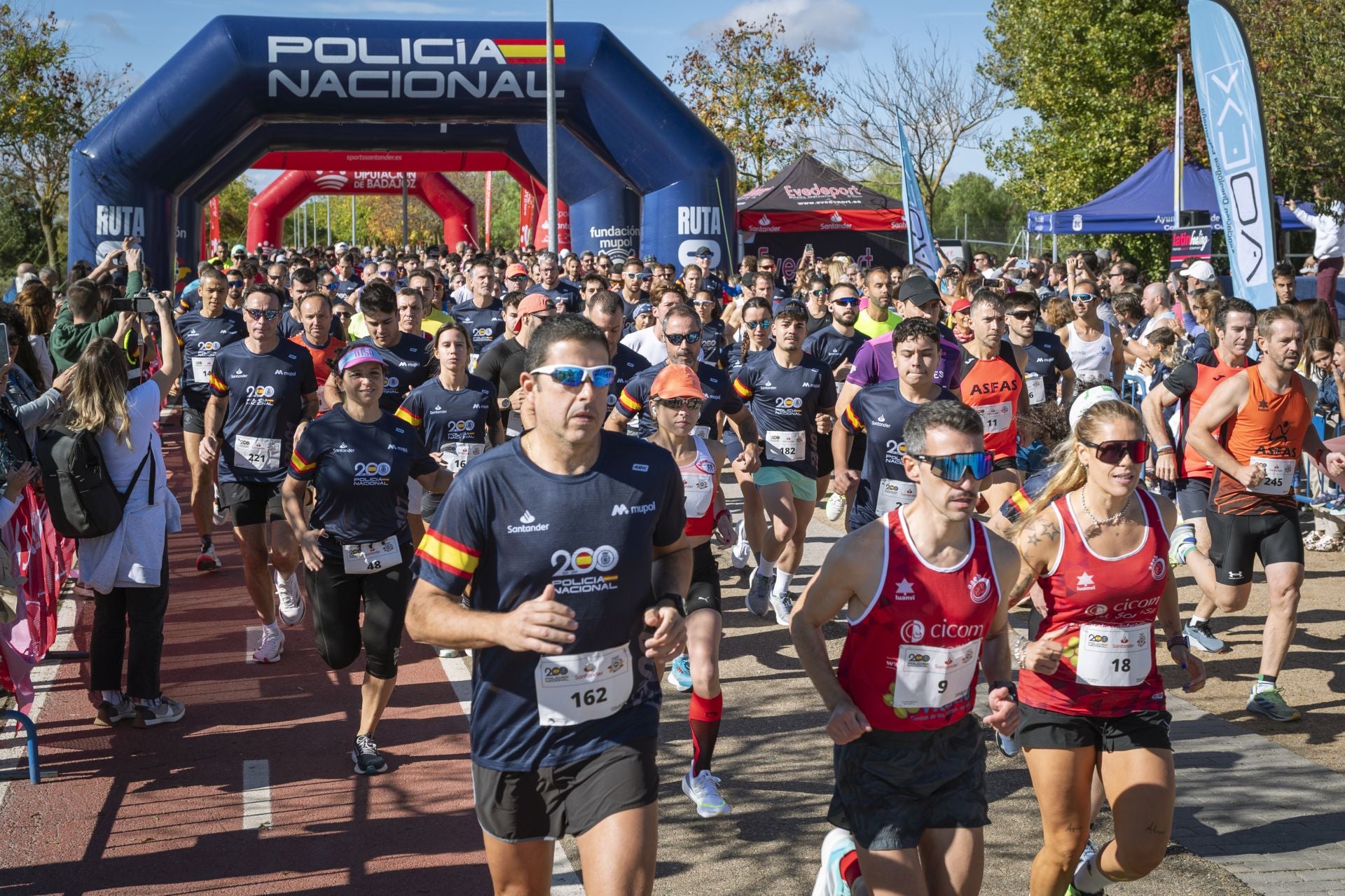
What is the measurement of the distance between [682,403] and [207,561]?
5132 mm

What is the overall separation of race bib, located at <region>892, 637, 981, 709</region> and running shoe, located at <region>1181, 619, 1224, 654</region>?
4.34 metres

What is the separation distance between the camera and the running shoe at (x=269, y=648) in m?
7.57

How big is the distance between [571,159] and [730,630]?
2111cm

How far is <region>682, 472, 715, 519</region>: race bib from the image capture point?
20.0 feet

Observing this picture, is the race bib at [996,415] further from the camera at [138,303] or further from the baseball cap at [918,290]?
the camera at [138,303]

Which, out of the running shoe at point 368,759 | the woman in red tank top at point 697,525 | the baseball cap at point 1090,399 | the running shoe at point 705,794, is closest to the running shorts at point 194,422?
the woman in red tank top at point 697,525

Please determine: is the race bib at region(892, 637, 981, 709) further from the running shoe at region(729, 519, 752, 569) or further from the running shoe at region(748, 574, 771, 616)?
the running shoe at region(729, 519, 752, 569)

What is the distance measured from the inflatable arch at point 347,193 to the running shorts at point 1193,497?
38563 mm

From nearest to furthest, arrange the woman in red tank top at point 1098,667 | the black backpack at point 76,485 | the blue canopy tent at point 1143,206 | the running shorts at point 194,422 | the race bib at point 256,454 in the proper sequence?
the woman in red tank top at point 1098,667
the black backpack at point 76,485
the race bib at point 256,454
the running shorts at point 194,422
the blue canopy tent at point 1143,206

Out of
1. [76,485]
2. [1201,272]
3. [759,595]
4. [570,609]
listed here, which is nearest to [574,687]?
[570,609]

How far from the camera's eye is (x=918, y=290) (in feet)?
30.0

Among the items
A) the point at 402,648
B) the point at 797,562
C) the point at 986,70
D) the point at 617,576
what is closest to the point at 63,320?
the point at 402,648

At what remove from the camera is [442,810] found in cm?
547

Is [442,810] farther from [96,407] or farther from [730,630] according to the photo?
[730,630]
